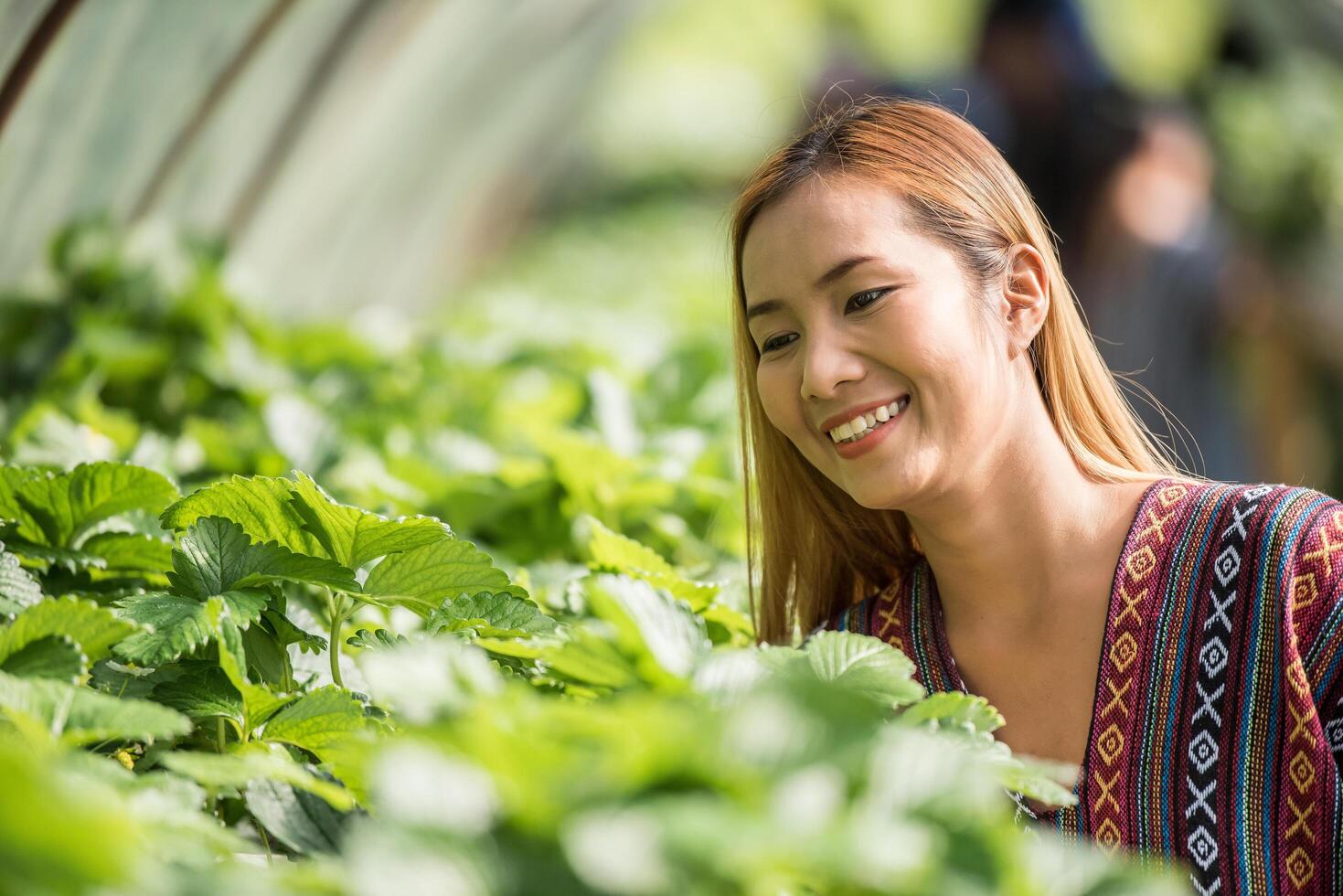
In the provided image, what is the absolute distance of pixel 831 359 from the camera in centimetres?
163

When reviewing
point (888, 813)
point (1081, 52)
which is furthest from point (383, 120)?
point (888, 813)

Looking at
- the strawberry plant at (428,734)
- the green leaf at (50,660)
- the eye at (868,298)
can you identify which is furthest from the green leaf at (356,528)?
the eye at (868,298)

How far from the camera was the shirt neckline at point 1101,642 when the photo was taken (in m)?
1.60

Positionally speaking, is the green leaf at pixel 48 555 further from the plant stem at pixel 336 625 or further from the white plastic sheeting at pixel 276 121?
the white plastic sheeting at pixel 276 121

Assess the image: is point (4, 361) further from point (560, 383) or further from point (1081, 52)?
point (1081, 52)

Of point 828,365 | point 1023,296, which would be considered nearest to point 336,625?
point 828,365

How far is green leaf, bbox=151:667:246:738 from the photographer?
4.07ft

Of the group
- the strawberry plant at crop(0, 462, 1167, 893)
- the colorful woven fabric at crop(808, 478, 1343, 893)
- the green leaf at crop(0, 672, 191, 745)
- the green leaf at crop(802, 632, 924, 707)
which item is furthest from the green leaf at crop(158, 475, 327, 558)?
the colorful woven fabric at crop(808, 478, 1343, 893)

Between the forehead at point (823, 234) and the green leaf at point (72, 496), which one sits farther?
the forehead at point (823, 234)

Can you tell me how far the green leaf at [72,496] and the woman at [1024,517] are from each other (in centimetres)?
78

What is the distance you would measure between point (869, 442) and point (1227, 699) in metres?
0.51

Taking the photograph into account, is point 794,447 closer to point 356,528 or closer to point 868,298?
point 868,298

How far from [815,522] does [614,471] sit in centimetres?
43

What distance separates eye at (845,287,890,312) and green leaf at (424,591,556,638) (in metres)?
0.60
